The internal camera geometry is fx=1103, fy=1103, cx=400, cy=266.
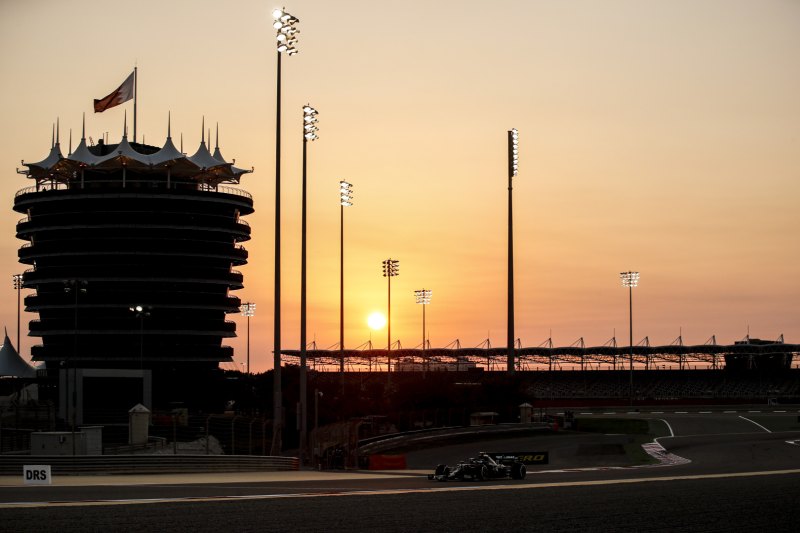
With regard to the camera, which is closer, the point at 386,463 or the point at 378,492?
the point at 378,492

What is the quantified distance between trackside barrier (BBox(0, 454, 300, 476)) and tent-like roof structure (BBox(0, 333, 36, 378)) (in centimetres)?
7498

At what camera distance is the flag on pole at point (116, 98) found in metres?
106

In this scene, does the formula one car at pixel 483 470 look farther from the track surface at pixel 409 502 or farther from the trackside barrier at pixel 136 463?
the trackside barrier at pixel 136 463

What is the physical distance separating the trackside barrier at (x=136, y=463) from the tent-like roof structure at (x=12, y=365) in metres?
75.0

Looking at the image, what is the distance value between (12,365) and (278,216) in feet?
235

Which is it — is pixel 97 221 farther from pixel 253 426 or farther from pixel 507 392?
pixel 253 426

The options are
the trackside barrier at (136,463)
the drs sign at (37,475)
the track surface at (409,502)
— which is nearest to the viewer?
the track surface at (409,502)

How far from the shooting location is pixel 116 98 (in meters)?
107

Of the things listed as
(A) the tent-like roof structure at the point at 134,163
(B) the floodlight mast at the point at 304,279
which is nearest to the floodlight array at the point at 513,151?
(B) the floodlight mast at the point at 304,279

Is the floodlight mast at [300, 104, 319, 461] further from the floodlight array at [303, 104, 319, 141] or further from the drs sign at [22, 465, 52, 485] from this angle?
the drs sign at [22, 465, 52, 485]

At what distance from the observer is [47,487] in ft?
128

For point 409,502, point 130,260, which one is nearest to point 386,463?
point 409,502

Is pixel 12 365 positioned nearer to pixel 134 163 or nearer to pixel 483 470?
pixel 134 163

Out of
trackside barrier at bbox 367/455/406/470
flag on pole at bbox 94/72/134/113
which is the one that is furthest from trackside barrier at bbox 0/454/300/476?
flag on pole at bbox 94/72/134/113
